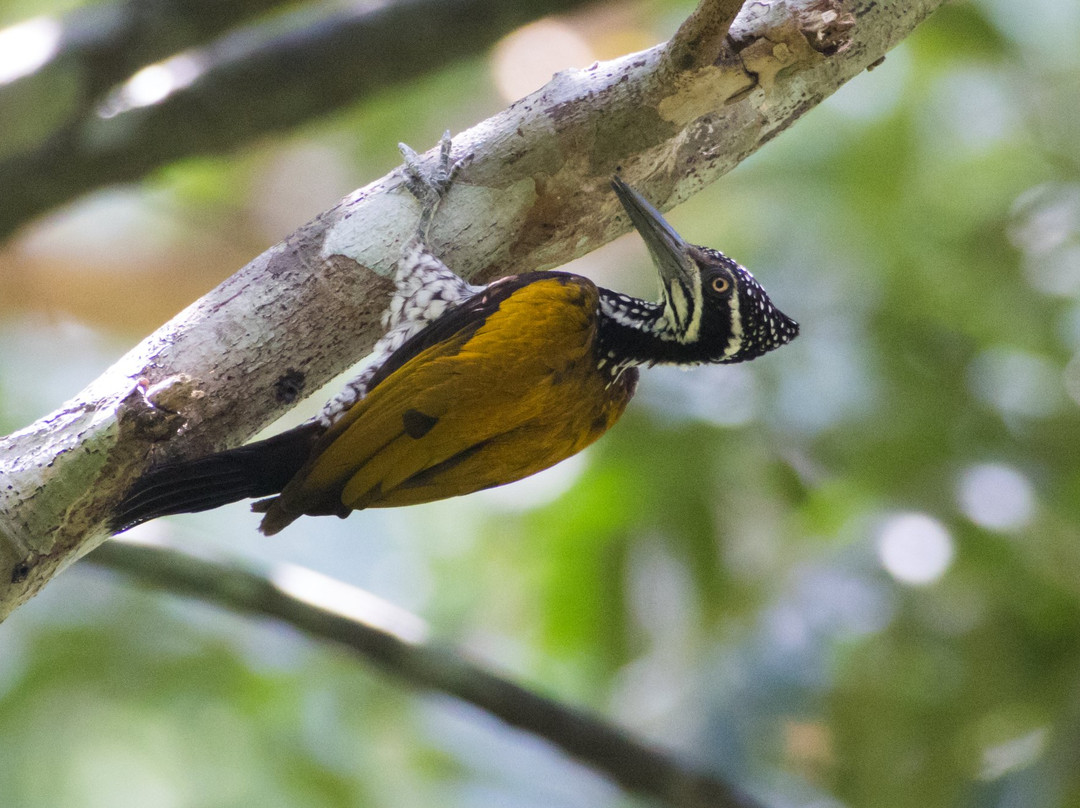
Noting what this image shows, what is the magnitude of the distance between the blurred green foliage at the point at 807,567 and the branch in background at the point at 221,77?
1.96 metres

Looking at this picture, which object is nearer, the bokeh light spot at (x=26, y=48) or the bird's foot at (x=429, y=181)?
the bird's foot at (x=429, y=181)

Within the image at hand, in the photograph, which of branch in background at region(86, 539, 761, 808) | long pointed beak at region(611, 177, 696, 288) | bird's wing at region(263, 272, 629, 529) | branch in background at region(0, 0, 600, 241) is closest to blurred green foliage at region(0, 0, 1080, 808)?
branch in background at region(86, 539, 761, 808)

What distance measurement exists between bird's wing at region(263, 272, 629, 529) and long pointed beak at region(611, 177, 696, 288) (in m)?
0.33

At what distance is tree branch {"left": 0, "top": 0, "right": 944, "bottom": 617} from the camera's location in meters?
2.64

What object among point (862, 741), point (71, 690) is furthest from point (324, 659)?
point (862, 741)

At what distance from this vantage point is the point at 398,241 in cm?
321

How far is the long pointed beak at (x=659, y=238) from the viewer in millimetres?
3426

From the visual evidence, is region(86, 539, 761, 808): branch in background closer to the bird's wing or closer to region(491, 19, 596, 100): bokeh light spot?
the bird's wing

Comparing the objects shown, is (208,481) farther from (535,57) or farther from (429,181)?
(535,57)

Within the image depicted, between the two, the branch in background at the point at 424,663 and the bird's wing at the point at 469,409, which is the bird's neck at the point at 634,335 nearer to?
the bird's wing at the point at 469,409

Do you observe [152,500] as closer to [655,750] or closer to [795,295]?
[655,750]

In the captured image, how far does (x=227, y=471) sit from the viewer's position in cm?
300

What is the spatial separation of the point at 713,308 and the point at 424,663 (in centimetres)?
182

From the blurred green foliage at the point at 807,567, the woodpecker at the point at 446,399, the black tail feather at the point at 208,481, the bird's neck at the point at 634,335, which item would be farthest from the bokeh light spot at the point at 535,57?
the black tail feather at the point at 208,481
